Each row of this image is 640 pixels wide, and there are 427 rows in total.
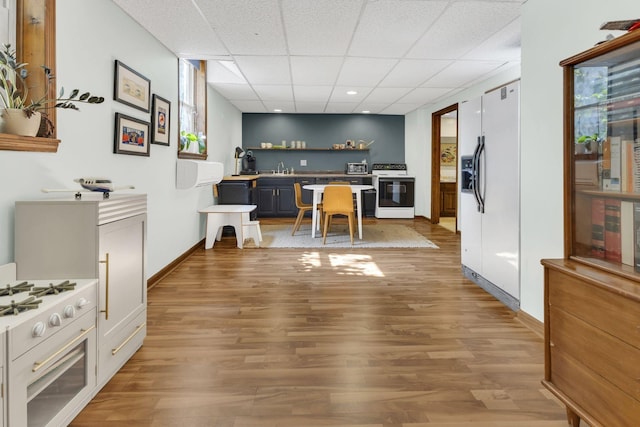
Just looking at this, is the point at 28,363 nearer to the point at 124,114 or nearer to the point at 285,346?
the point at 285,346

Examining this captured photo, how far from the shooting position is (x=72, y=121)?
7.91 feet

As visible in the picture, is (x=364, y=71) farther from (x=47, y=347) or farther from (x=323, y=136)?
(x=47, y=347)

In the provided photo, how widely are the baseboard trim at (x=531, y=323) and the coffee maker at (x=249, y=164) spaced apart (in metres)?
6.71

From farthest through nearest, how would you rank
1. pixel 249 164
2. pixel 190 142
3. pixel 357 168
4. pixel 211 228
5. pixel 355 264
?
1. pixel 357 168
2. pixel 249 164
3. pixel 211 228
4. pixel 190 142
5. pixel 355 264

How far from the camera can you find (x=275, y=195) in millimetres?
8562

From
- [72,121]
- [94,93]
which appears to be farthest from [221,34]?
[72,121]

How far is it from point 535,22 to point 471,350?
2171 mm

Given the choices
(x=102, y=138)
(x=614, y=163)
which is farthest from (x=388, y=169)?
(x=614, y=163)

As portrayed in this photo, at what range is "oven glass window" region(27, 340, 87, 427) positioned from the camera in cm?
139

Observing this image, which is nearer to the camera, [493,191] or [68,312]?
[68,312]

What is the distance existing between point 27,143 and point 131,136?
53.0 inches

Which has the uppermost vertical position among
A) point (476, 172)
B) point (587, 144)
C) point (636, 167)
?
point (476, 172)

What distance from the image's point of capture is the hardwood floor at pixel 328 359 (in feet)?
5.64

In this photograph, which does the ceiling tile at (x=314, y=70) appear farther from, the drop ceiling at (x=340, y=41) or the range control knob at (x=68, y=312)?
the range control knob at (x=68, y=312)
